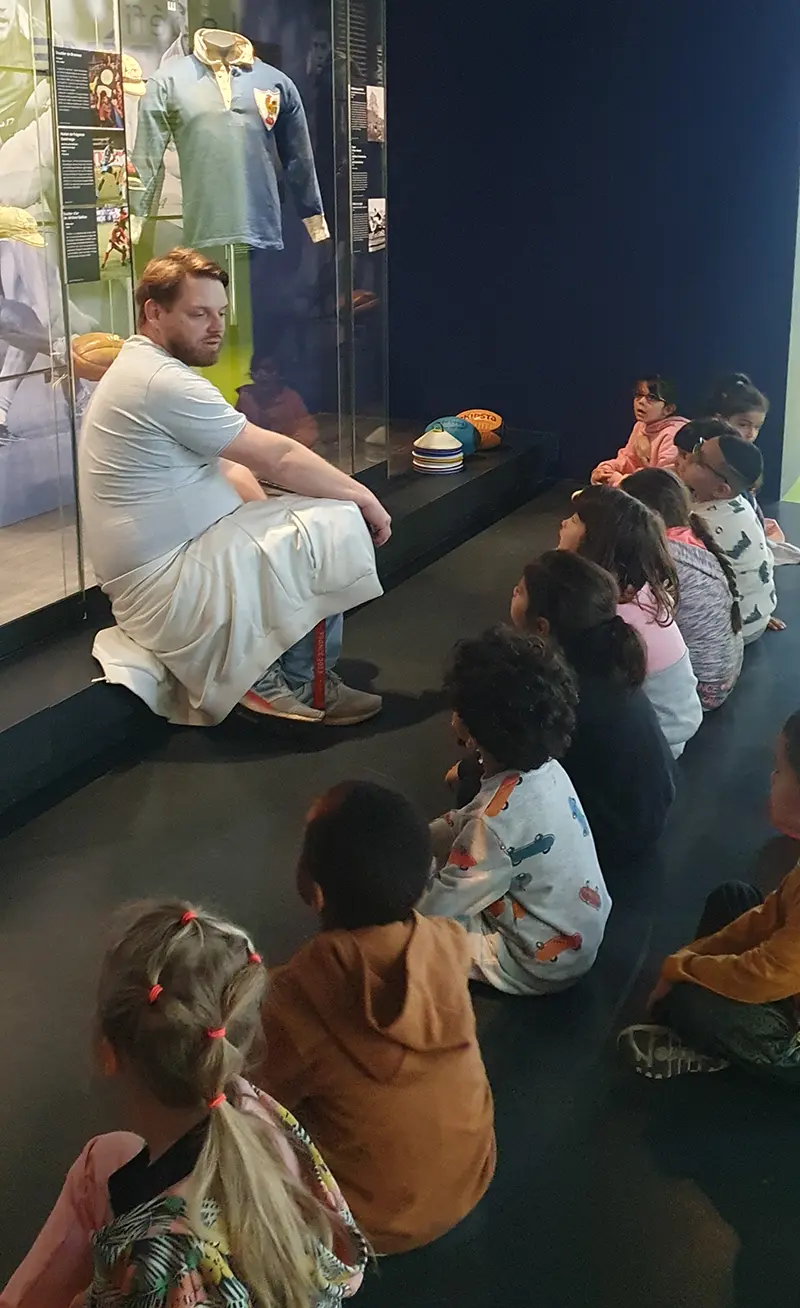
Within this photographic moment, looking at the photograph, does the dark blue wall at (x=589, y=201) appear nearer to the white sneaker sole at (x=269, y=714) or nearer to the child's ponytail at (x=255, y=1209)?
the white sneaker sole at (x=269, y=714)

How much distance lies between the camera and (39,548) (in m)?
3.87

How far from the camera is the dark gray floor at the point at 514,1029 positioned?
1764 millimetres

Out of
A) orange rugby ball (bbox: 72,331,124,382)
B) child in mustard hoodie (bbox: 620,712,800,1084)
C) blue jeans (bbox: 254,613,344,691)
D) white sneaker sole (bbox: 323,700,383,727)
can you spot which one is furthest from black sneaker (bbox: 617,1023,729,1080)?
orange rugby ball (bbox: 72,331,124,382)

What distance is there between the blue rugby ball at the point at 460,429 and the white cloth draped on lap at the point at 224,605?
7.28ft

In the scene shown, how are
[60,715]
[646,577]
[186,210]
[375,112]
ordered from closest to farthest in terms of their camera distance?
[646,577], [60,715], [186,210], [375,112]

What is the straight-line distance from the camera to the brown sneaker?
3500 millimetres

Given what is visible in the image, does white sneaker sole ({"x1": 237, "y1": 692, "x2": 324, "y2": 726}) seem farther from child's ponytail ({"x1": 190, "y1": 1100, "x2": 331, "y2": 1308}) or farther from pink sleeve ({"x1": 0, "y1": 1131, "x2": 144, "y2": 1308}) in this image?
child's ponytail ({"x1": 190, "y1": 1100, "x2": 331, "y2": 1308})

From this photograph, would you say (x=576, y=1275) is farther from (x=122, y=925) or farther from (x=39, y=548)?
(x=39, y=548)

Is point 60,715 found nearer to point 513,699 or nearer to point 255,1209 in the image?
point 513,699

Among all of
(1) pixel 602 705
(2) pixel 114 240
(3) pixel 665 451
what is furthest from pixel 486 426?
(1) pixel 602 705

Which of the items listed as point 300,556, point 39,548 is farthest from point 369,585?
point 39,548

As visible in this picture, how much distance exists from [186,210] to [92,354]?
85 cm

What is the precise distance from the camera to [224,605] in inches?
130

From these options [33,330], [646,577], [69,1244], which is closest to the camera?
[69,1244]
